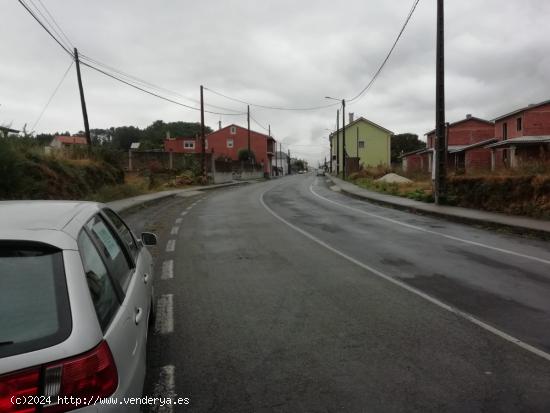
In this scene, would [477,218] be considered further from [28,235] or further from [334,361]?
[28,235]

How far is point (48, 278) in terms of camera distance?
237 cm

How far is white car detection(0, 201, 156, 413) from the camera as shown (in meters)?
2.04

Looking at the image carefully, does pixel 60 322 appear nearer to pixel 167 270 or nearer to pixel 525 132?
pixel 167 270

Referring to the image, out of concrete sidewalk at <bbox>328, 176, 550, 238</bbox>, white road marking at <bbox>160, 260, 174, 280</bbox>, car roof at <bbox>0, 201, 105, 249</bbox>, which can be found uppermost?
car roof at <bbox>0, 201, 105, 249</bbox>

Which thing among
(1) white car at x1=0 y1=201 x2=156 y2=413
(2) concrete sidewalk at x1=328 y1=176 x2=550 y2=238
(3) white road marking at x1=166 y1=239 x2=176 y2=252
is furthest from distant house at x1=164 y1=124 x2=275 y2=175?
(1) white car at x1=0 y1=201 x2=156 y2=413

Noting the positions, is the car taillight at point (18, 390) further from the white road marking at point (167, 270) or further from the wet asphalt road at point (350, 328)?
the white road marking at point (167, 270)

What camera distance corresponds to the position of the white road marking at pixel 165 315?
5.20 metres

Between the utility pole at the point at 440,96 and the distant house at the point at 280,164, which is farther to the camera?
the distant house at the point at 280,164

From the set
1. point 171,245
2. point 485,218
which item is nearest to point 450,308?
point 171,245

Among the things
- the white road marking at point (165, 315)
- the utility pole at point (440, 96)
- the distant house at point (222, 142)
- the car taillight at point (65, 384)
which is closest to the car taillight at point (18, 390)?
the car taillight at point (65, 384)

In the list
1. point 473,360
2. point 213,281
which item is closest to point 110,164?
point 213,281

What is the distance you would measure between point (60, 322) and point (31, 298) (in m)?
0.19

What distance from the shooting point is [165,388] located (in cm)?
379

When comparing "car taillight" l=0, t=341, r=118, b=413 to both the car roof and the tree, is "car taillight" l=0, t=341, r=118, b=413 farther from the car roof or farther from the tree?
the tree
